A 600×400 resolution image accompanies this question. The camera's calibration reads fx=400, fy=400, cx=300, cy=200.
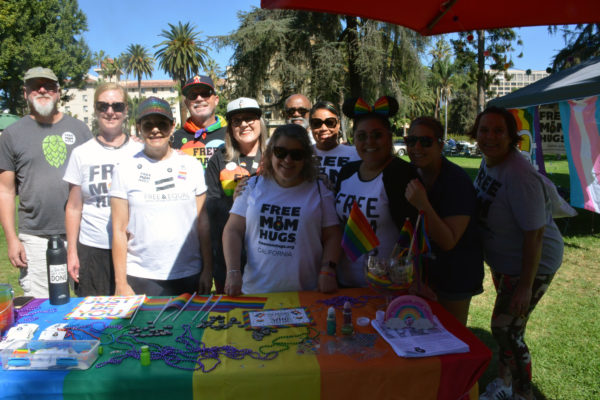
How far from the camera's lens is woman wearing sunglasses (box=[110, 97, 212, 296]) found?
2.50 meters

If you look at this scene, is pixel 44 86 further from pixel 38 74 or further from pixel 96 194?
pixel 96 194

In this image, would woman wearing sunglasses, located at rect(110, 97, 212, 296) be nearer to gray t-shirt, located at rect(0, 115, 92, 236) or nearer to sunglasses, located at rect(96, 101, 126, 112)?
sunglasses, located at rect(96, 101, 126, 112)

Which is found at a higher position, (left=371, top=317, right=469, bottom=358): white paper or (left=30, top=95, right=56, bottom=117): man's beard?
(left=30, top=95, right=56, bottom=117): man's beard

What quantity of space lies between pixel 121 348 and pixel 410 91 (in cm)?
1607

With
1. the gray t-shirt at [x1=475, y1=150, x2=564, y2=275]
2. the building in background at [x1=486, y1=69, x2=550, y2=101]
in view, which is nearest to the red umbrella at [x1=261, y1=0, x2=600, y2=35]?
the gray t-shirt at [x1=475, y1=150, x2=564, y2=275]

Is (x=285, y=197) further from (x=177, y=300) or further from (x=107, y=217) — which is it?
(x=107, y=217)

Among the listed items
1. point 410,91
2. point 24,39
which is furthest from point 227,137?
point 24,39

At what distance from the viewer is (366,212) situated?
7.30 feet

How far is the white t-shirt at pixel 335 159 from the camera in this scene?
3.08 m

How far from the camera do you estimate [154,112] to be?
2.53 meters

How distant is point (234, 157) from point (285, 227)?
111cm

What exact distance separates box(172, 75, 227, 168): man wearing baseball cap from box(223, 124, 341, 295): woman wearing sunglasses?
136cm

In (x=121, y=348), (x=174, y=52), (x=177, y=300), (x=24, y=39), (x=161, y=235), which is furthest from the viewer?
(x=174, y=52)

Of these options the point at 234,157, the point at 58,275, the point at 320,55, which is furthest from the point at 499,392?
the point at 320,55
